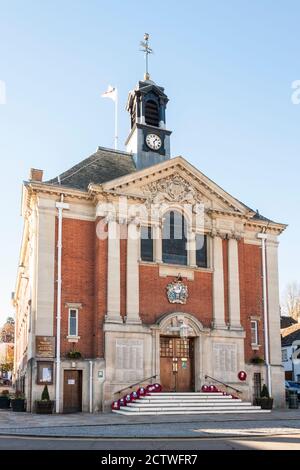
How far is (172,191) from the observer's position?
112 feet

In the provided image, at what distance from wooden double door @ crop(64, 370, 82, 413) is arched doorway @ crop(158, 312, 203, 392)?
462 cm

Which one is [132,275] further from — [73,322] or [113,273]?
[73,322]

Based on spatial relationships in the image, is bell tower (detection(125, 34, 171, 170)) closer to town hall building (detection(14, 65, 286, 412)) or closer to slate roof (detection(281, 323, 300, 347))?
town hall building (detection(14, 65, 286, 412))

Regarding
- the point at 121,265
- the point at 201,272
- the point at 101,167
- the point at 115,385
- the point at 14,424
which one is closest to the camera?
the point at 14,424

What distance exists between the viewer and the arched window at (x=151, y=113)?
128 feet

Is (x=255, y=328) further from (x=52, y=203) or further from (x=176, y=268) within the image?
(x=52, y=203)

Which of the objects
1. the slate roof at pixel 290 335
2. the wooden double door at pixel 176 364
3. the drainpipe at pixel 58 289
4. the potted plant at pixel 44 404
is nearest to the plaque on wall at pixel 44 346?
the drainpipe at pixel 58 289

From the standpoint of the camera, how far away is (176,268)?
33.2 metres

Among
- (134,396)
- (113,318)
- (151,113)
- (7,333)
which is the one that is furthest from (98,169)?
(7,333)

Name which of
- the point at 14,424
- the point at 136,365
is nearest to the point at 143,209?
the point at 136,365

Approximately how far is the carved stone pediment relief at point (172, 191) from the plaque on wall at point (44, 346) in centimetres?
951

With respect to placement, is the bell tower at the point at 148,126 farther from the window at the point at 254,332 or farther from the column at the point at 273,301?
the window at the point at 254,332

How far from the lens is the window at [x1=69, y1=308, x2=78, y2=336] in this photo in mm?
30594

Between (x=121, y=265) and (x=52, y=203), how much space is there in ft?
16.2
